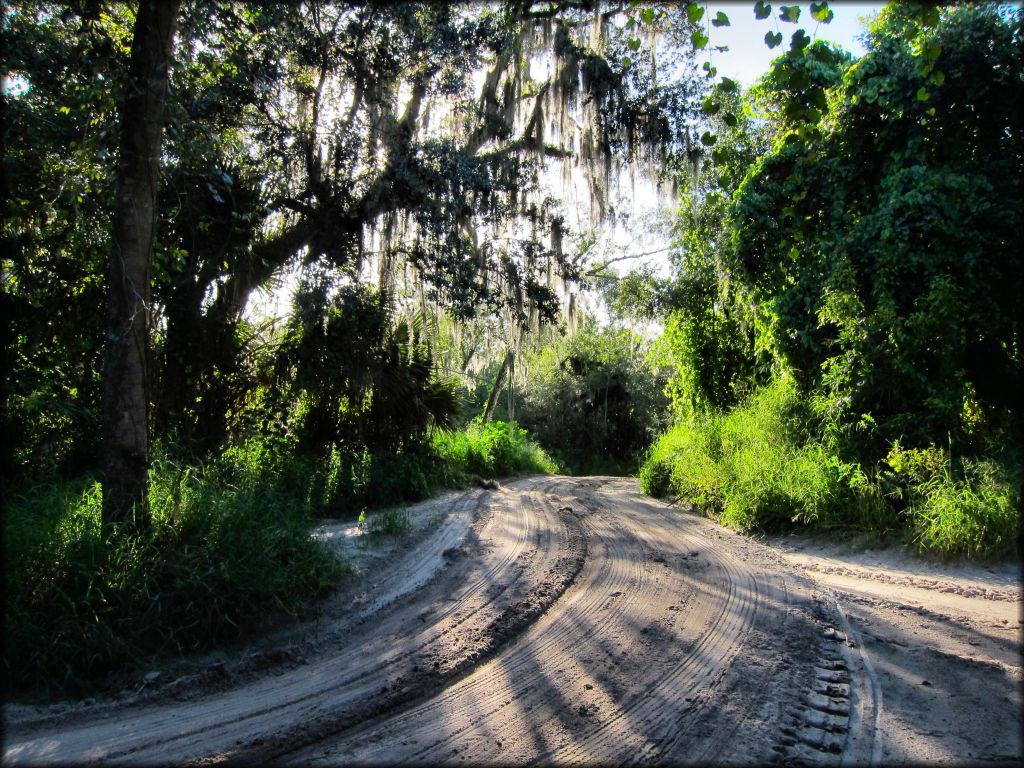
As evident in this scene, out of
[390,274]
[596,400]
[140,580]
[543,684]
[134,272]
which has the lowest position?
[543,684]

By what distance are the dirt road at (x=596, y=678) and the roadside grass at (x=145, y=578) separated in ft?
0.85

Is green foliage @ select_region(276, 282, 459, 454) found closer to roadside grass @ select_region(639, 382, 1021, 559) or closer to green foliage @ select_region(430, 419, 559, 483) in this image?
green foliage @ select_region(430, 419, 559, 483)

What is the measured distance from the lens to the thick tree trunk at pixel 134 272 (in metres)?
5.04

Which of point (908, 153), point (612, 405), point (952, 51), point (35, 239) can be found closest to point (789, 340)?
point (908, 153)

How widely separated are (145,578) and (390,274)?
19.3 feet

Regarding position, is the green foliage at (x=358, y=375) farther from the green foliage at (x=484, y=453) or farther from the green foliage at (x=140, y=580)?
the green foliage at (x=140, y=580)

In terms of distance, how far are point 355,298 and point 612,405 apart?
18020mm

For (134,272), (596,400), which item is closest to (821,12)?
(134,272)

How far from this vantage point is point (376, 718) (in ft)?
11.5

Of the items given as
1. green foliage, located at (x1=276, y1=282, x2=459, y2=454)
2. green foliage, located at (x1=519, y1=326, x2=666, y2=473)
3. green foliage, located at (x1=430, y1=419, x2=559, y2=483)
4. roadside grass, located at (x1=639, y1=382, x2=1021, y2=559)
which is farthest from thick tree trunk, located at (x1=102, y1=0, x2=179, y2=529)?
green foliage, located at (x1=519, y1=326, x2=666, y2=473)

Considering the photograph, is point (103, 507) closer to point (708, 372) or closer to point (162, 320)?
point (162, 320)

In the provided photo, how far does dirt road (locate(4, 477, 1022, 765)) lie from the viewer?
3180 mm

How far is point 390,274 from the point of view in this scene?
9492 mm

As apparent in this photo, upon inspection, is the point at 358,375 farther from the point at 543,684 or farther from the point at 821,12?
the point at 821,12
